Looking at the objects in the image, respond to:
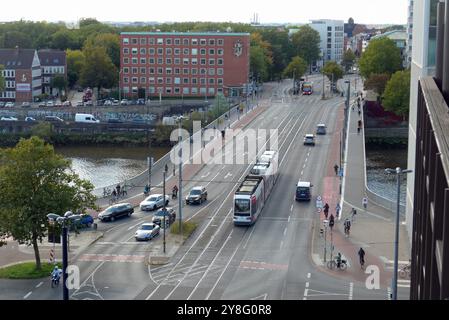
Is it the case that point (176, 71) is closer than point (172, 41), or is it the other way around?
point (172, 41)

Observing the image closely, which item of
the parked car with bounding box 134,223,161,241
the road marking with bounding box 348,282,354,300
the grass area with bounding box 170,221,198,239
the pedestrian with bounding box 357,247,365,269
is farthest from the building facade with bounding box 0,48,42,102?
the road marking with bounding box 348,282,354,300

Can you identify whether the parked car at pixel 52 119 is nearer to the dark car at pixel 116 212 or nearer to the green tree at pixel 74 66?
the green tree at pixel 74 66

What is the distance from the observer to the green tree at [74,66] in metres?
84.1

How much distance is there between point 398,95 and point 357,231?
3697 centimetres

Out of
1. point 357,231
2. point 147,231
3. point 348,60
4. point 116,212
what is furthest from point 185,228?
point 348,60

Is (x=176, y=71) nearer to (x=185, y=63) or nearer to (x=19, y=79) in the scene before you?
(x=185, y=63)

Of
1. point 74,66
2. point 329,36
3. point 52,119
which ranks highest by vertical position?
point 329,36

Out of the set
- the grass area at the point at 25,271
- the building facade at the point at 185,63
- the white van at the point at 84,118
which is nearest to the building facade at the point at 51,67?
the building facade at the point at 185,63

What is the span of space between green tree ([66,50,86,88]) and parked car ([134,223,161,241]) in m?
57.8

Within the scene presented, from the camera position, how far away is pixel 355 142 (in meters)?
46.4

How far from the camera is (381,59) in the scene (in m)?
80.1

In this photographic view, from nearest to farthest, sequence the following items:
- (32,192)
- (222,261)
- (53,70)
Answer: (32,192), (222,261), (53,70)

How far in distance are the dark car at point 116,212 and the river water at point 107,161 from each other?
39.4 feet

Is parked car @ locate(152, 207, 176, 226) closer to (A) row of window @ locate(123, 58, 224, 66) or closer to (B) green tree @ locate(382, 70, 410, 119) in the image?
(B) green tree @ locate(382, 70, 410, 119)
